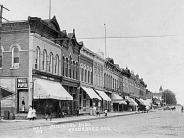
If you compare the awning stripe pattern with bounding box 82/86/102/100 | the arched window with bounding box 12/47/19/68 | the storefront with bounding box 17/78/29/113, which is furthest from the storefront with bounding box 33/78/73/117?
the awning stripe pattern with bounding box 82/86/102/100

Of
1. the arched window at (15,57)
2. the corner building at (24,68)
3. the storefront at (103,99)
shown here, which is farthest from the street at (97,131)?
the storefront at (103,99)

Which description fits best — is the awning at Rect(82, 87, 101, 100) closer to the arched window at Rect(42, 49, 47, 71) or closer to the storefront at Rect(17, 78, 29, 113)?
the arched window at Rect(42, 49, 47, 71)

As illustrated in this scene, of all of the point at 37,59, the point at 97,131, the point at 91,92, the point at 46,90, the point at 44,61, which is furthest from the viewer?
the point at 91,92

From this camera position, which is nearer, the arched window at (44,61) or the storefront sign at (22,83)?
the storefront sign at (22,83)

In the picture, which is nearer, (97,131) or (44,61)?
(97,131)

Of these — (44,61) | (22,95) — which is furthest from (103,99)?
(22,95)

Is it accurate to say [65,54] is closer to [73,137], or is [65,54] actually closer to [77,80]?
[77,80]

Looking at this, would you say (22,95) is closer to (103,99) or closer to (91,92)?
(91,92)

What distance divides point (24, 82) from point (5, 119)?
354 cm

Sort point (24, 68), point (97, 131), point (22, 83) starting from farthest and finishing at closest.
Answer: point (24, 68) → point (22, 83) → point (97, 131)

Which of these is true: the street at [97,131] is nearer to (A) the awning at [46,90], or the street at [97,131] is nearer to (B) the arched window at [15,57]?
(A) the awning at [46,90]

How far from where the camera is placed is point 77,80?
46.0 metres

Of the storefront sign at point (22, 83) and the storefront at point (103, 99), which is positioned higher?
the storefront sign at point (22, 83)

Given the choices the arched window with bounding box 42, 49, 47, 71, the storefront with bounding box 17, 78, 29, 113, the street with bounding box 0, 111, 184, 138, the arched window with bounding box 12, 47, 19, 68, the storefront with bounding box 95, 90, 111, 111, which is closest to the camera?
the street with bounding box 0, 111, 184, 138
